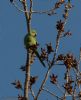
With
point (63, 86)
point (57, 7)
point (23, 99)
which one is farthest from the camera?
point (57, 7)

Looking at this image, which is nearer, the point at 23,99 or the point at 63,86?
the point at 23,99

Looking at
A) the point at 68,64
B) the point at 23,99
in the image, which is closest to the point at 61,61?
the point at 68,64

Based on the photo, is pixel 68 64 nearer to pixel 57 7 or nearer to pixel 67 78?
pixel 67 78

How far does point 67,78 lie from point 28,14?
125 centimetres

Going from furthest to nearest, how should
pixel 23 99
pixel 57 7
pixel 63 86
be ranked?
1. pixel 57 7
2. pixel 63 86
3. pixel 23 99

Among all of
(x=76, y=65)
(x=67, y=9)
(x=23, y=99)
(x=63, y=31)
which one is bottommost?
(x=23, y=99)

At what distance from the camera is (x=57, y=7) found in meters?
6.34

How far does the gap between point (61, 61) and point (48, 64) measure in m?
0.23

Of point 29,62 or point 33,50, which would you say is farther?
point 33,50

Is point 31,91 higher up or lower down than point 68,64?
lower down

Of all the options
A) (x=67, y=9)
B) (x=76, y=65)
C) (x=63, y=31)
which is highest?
(x=67, y=9)

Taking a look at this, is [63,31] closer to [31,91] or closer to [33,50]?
[33,50]

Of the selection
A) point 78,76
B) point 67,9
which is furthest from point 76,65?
point 67,9

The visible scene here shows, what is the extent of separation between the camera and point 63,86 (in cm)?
595
